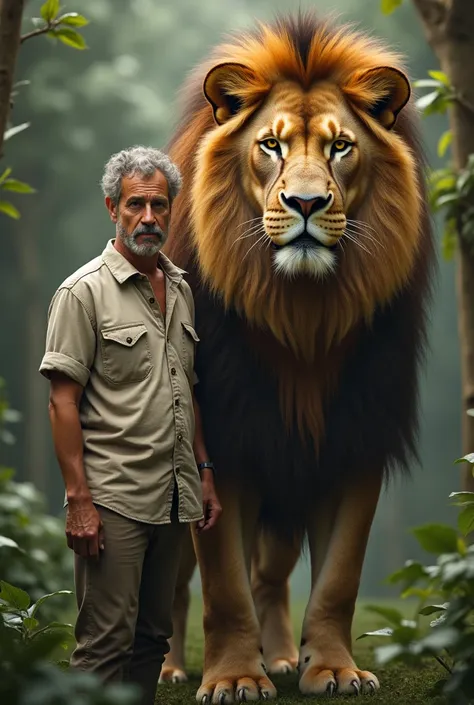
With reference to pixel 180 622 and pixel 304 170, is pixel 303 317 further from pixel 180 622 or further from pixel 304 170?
pixel 180 622

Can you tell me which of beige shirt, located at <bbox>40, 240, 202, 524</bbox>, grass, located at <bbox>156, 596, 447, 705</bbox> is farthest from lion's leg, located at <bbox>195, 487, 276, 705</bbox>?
beige shirt, located at <bbox>40, 240, 202, 524</bbox>

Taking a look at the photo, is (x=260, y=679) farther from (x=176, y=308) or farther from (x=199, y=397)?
(x=176, y=308)

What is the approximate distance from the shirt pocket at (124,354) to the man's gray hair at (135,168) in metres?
0.38

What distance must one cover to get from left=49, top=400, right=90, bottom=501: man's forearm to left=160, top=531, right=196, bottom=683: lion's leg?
143cm

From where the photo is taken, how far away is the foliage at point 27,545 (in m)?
6.25

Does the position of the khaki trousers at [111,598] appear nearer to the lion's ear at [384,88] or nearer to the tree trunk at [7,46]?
the tree trunk at [7,46]

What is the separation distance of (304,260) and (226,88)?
634mm

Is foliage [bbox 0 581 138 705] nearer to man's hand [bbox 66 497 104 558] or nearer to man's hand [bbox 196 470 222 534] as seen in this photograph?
man's hand [bbox 66 497 104 558]

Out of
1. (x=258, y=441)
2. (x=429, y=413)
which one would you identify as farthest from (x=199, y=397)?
(x=429, y=413)

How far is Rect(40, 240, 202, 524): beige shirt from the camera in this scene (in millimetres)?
3078

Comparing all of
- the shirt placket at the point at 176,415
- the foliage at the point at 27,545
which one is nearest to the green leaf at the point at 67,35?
the shirt placket at the point at 176,415

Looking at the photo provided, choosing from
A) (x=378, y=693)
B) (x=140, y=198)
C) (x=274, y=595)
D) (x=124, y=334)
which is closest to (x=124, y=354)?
(x=124, y=334)

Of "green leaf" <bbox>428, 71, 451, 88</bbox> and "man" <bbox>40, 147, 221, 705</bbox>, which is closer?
"man" <bbox>40, 147, 221, 705</bbox>

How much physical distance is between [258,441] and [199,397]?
8.9 inches
